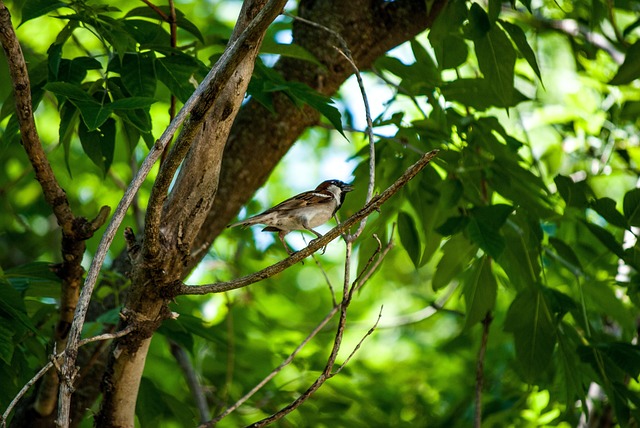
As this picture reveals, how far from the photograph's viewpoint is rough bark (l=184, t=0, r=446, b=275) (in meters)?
4.32

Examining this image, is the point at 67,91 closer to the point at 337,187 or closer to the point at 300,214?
the point at 300,214

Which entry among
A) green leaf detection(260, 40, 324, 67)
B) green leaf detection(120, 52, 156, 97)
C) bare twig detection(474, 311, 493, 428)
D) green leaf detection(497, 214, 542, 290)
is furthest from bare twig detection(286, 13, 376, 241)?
bare twig detection(474, 311, 493, 428)

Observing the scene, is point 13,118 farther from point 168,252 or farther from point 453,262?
point 453,262

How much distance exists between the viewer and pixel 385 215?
384 cm

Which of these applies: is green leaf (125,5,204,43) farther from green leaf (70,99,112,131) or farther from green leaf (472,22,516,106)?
green leaf (472,22,516,106)

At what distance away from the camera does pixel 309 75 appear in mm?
4371

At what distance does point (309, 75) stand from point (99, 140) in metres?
1.53

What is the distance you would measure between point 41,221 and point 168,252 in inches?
245

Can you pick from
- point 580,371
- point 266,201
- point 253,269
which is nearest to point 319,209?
point 580,371

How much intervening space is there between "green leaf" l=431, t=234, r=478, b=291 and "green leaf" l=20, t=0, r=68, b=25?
2.23 meters

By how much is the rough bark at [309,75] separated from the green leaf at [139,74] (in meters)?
1.22

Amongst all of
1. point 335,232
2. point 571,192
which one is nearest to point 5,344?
point 335,232

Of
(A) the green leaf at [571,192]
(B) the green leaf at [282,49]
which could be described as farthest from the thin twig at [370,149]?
(A) the green leaf at [571,192]

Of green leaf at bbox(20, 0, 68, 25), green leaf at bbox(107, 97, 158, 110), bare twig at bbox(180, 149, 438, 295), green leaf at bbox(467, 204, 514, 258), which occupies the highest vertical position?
green leaf at bbox(20, 0, 68, 25)
